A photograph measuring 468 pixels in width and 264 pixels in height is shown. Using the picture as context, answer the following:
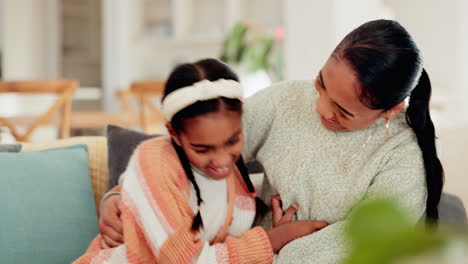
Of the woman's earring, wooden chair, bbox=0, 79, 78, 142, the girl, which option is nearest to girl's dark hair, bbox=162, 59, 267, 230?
the girl

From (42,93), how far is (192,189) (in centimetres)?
192

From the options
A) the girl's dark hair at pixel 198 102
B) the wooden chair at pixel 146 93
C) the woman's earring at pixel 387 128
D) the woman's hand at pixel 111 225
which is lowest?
the wooden chair at pixel 146 93

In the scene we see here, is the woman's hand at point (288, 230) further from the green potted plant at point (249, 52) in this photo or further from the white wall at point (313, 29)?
the green potted plant at point (249, 52)

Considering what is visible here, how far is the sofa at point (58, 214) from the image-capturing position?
1.29 meters

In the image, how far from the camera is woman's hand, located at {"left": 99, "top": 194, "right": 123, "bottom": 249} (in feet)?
Result: 3.73

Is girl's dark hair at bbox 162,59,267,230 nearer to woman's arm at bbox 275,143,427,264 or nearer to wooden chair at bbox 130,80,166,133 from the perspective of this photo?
woman's arm at bbox 275,143,427,264

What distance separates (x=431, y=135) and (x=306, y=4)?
129 cm

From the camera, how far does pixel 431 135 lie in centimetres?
112

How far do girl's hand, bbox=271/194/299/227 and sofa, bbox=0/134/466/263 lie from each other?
304mm

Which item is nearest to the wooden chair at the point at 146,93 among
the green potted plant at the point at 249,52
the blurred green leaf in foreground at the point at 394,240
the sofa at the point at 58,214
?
the green potted plant at the point at 249,52

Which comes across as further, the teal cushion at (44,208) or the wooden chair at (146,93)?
the wooden chair at (146,93)

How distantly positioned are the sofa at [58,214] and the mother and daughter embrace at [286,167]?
218 mm

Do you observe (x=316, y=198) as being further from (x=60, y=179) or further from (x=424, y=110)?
(x=60, y=179)

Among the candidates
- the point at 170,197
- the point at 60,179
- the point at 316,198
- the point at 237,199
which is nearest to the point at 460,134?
the point at 316,198
